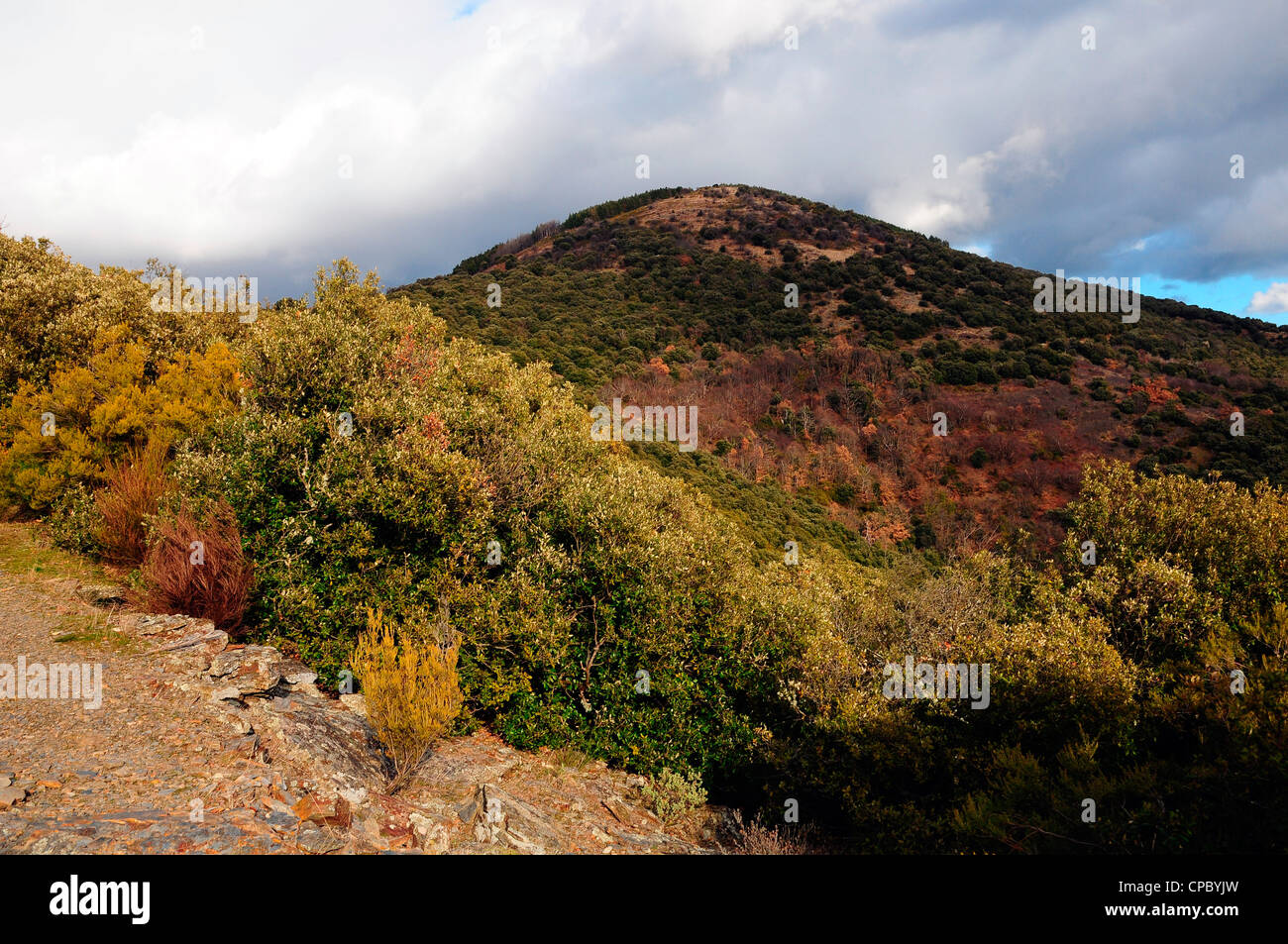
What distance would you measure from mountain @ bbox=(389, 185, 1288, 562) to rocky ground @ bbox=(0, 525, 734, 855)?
2837 cm

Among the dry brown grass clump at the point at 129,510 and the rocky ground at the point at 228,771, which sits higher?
the dry brown grass clump at the point at 129,510

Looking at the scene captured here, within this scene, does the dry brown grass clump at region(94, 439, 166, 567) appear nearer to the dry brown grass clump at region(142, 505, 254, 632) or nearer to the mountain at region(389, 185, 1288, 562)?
the dry brown grass clump at region(142, 505, 254, 632)

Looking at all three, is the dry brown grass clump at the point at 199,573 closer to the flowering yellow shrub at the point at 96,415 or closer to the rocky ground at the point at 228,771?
the rocky ground at the point at 228,771

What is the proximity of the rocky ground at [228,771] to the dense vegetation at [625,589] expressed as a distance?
46.1 inches

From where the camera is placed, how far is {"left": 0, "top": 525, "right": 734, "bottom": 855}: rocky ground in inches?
237

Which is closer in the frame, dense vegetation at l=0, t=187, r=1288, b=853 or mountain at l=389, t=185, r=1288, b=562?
dense vegetation at l=0, t=187, r=1288, b=853

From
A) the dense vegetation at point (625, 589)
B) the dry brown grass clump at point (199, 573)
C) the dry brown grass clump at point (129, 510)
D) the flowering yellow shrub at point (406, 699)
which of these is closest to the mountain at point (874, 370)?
the dense vegetation at point (625, 589)

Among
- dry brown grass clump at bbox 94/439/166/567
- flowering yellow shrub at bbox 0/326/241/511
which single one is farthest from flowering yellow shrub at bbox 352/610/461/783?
flowering yellow shrub at bbox 0/326/241/511

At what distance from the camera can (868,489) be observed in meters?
51.5

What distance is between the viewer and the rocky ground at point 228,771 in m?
6.03

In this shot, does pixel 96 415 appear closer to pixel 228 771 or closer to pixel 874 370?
pixel 228 771

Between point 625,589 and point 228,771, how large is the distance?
7.79m
